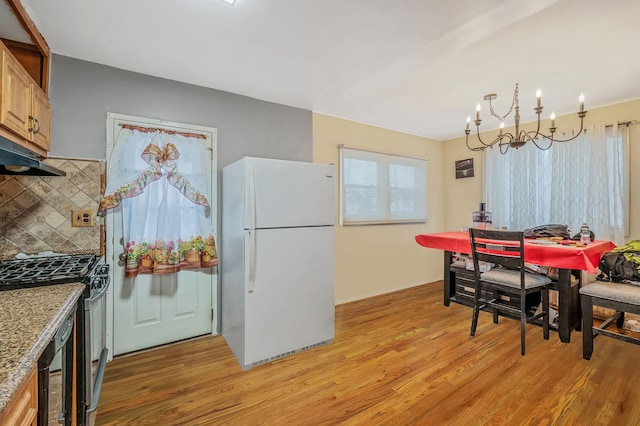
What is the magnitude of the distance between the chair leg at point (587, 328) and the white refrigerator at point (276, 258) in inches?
77.7

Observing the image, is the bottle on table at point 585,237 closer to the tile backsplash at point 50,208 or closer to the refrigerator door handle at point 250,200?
the refrigerator door handle at point 250,200

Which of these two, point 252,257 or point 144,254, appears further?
point 144,254

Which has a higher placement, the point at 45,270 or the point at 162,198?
the point at 162,198

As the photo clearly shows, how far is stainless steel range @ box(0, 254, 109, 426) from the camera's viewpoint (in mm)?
978

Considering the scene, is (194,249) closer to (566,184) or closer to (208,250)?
(208,250)

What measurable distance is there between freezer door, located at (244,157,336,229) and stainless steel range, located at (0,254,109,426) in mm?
992

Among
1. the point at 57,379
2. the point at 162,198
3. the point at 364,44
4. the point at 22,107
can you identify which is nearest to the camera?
the point at 57,379

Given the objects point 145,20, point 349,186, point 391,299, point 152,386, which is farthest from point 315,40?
point 391,299

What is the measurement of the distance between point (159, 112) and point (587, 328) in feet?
12.7

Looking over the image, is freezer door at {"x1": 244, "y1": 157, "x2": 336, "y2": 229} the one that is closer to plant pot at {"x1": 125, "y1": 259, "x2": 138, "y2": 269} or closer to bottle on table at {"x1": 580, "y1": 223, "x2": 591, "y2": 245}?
plant pot at {"x1": 125, "y1": 259, "x2": 138, "y2": 269}

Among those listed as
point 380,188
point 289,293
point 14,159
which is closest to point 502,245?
point 380,188

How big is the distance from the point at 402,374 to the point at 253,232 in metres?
1.49

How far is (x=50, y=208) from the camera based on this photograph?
6.85 ft

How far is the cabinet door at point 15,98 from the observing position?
4.56 ft
